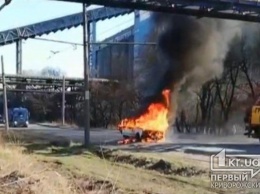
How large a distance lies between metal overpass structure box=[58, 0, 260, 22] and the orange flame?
682cm

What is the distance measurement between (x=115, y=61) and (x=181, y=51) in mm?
42059

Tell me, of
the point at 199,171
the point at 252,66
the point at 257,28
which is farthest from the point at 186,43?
the point at 252,66

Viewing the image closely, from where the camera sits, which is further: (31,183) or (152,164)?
(152,164)

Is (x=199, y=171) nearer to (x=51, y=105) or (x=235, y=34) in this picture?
(x=235, y=34)

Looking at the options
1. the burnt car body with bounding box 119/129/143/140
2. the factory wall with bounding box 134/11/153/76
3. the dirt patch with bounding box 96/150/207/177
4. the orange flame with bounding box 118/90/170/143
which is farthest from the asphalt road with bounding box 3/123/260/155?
the factory wall with bounding box 134/11/153/76

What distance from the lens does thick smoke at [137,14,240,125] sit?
100 feet

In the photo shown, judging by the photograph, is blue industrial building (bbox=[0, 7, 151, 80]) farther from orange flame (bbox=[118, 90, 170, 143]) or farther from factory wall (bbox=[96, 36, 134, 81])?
orange flame (bbox=[118, 90, 170, 143])

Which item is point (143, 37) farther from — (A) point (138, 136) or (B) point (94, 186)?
(B) point (94, 186)

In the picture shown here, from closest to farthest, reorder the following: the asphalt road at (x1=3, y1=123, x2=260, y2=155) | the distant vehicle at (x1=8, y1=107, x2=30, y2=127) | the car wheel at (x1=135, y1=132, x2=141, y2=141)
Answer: the asphalt road at (x1=3, y1=123, x2=260, y2=155) → the car wheel at (x1=135, y1=132, x2=141, y2=141) → the distant vehicle at (x1=8, y1=107, x2=30, y2=127)

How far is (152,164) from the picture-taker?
59.3 feet

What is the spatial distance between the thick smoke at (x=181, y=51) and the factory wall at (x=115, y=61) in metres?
29.7

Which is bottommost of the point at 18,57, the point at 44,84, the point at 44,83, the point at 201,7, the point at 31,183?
the point at 31,183

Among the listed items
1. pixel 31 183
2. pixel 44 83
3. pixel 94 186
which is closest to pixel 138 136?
pixel 94 186

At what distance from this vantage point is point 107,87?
215 ft
